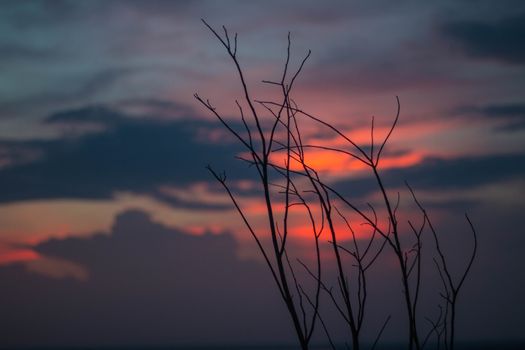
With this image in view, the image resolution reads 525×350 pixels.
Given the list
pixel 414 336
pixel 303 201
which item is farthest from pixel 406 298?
pixel 303 201

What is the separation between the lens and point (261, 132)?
195cm

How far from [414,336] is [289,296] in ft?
1.50

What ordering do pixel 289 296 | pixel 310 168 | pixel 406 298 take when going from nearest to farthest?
pixel 289 296
pixel 406 298
pixel 310 168

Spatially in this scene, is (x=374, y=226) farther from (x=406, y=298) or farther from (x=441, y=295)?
(x=441, y=295)

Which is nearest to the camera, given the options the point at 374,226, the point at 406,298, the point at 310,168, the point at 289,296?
the point at 289,296

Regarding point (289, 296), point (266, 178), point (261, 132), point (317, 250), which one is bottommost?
point (289, 296)

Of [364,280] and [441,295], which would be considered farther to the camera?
[441,295]

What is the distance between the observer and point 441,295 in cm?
245

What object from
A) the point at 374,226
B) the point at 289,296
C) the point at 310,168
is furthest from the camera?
the point at 310,168

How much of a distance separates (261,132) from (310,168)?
0.41 metres

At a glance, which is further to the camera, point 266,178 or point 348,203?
point 348,203

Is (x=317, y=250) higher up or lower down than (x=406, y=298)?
higher up

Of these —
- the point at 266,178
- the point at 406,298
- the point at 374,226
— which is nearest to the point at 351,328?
the point at 406,298

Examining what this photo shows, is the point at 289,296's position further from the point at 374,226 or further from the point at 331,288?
the point at 331,288
